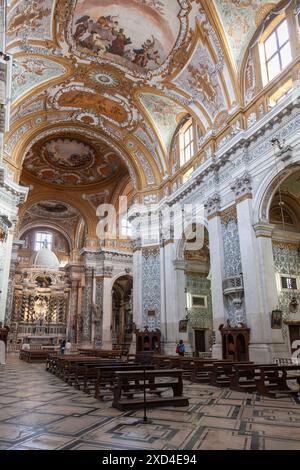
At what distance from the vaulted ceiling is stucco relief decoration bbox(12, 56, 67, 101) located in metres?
0.04

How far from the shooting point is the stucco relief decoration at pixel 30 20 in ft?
35.9

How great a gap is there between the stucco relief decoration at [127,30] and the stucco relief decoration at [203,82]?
107 cm

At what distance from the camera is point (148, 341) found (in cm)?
1550

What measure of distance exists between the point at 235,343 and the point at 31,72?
42.3 feet

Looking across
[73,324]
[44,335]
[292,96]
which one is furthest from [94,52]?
[44,335]

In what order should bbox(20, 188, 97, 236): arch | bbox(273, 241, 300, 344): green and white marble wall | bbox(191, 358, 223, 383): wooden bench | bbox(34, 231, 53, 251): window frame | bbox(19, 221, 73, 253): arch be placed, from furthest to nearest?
bbox(34, 231, 53, 251): window frame < bbox(19, 221, 73, 253): arch < bbox(20, 188, 97, 236): arch < bbox(273, 241, 300, 344): green and white marble wall < bbox(191, 358, 223, 383): wooden bench

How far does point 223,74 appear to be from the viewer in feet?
41.5

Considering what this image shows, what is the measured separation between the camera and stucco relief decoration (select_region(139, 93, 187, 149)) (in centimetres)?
1605

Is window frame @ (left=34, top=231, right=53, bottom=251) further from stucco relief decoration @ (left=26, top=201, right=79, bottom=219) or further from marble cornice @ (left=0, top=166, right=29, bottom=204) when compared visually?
marble cornice @ (left=0, top=166, right=29, bottom=204)

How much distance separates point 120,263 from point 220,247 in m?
13.4

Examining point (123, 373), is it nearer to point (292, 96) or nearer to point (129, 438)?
point (129, 438)

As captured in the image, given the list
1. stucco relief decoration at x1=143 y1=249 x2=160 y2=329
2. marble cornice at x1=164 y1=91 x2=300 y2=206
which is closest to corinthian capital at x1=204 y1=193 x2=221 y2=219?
marble cornice at x1=164 y1=91 x2=300 y2=206

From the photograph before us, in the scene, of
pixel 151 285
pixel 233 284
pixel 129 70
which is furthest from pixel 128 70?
pixel 233 284

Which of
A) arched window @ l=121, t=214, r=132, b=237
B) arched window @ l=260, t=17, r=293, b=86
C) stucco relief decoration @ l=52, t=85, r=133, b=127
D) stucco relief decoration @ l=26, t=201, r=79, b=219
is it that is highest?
stucco relief decoration @ l=52, t=85, r=133, b=127
